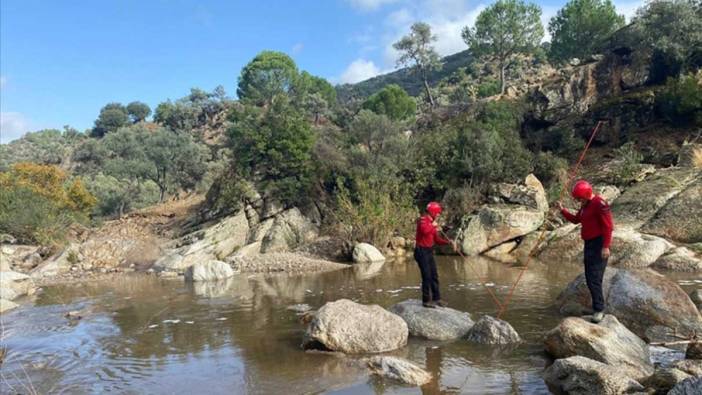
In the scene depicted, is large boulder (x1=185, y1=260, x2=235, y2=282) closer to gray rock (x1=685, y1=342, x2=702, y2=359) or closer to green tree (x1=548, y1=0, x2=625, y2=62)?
gray rock (x1=685, y1=342, x2=702, y2=359)

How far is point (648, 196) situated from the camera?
1917 centimetres

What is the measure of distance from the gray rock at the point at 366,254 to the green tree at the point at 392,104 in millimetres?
30899

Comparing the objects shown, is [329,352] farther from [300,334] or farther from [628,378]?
[628,378]

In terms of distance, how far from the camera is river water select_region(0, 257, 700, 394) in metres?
6.88

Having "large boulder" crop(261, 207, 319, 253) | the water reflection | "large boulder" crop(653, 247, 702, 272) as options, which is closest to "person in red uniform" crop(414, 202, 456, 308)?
the water reflection

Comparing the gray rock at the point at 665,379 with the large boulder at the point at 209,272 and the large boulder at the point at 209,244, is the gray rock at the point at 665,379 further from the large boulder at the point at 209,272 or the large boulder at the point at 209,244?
the large boulder at the point at 209,244

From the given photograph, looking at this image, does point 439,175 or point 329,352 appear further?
point 439,175

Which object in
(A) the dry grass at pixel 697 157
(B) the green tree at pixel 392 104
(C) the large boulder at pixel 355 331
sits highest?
(B) the green tree at pixel 392 104

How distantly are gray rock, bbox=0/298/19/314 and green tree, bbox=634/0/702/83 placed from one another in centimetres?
2914

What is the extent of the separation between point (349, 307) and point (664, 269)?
10.2 meters

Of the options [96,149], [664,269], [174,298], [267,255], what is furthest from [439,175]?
[96,149]

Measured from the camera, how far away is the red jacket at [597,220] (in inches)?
320

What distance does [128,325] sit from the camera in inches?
434

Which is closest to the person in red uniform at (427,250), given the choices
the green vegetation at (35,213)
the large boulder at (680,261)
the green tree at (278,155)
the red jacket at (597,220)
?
the red jacket at (597,220)
